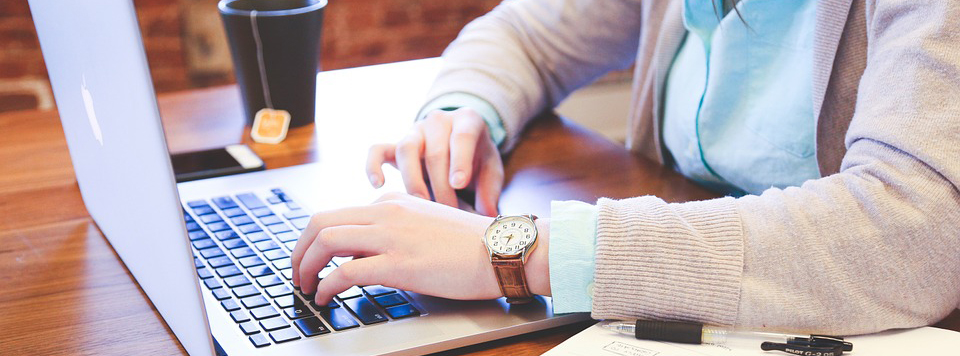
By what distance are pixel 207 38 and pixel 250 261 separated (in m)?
1.66

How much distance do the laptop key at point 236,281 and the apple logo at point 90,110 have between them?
0.14 metres

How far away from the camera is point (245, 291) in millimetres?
701

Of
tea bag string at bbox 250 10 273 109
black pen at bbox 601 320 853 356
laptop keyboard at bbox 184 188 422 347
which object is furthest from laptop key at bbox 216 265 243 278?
tea bag string at bbox 250 10 273 109

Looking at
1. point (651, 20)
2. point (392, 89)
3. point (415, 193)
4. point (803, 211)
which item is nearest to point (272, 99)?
point (392, 89)

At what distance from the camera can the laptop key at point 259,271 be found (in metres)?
0.73

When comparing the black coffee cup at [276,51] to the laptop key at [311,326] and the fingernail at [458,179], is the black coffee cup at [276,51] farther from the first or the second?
the laptop key at [311,326]

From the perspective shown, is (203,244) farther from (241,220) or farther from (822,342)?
(822,342)

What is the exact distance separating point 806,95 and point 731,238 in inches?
10.0

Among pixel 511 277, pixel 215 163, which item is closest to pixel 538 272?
pixel 511 277

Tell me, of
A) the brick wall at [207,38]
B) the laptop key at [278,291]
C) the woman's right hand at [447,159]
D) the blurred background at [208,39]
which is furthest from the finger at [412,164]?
the blurred background at [208,39]

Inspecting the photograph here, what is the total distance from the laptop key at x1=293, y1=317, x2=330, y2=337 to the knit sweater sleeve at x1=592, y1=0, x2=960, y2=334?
0.19 m

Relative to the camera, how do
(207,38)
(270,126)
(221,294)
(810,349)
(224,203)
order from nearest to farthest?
(810,349) → (221,294) → (224,203) → (270,126) → (207,38)

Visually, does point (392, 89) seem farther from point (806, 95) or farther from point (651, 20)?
point (806, 95)

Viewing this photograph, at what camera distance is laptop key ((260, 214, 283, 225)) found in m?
0.85
